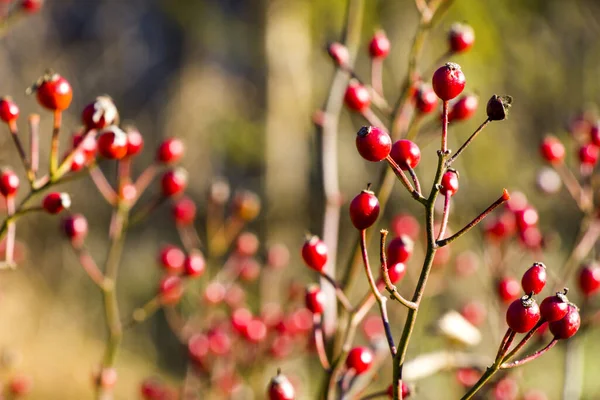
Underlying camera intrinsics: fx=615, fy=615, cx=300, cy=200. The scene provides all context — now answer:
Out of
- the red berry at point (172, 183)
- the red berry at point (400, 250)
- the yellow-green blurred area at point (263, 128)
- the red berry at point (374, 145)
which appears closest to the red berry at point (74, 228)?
the red berry at point (172, 183)

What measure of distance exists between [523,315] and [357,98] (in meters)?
0.62

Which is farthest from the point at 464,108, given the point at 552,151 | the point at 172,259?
the point at 172,259

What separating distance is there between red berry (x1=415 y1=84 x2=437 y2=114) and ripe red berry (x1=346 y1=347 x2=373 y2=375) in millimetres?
451

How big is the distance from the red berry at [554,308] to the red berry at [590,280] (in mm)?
450

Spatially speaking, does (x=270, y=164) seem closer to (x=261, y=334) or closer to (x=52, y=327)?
(x=52, y=327)

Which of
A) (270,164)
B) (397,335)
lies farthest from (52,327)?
(397,335)

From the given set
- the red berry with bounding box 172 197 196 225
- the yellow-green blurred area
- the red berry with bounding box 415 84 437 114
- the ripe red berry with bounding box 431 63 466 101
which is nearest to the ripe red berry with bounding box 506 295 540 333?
the ripe red berry with bounding box 431 63 466 101

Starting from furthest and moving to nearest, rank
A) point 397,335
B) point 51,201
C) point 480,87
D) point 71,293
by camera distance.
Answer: point 71,293 < point 480,87 < point 397,335 < point 51,201

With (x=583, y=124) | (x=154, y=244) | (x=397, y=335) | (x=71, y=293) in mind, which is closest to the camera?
(x=583, y=124)

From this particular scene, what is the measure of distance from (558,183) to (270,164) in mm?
4580

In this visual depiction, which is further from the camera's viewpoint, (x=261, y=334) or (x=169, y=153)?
(x=261, y=334)

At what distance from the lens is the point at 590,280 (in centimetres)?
117

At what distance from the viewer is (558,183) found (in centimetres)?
179

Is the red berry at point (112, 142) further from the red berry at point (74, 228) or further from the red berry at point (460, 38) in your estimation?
the red berry at point (460, 38)
